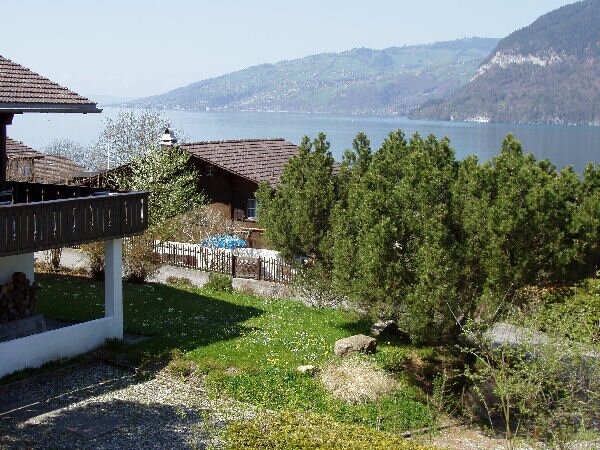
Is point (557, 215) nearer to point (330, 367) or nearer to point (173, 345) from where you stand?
point (330, 367)

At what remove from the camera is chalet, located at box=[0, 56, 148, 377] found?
16516 millimetres

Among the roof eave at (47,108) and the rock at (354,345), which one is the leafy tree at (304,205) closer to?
the rock at (354,345)

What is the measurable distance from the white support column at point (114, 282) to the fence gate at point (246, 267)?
12222 millimetres

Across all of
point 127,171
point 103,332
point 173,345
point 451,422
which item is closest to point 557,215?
point 451,422

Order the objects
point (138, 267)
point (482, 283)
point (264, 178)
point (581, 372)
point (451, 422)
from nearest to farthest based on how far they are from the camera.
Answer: point (581, 372), point (451, 422), point (482, 283), point (138, 267), point (264, 178)

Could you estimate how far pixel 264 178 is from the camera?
39375 mm

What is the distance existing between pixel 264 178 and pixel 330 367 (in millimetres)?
22489

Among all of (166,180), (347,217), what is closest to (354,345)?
(347,217)

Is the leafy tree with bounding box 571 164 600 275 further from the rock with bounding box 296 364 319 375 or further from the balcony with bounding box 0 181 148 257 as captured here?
the balcony with bounding box 0 181 148 257

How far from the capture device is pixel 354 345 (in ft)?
62.3

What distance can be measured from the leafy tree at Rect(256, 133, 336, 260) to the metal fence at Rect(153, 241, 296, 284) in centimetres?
579

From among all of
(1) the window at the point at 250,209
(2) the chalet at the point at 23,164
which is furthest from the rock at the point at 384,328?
(1) the window at the point at 250,209

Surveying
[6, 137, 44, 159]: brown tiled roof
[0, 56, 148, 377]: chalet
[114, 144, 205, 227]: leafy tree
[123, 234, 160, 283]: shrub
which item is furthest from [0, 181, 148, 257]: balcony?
[114, 144, 205, 227]: leafy tree

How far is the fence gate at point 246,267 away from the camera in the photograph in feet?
103
